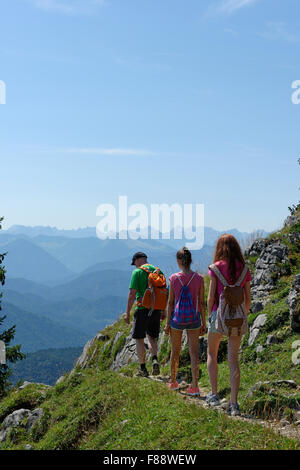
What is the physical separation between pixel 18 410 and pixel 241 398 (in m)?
6.67

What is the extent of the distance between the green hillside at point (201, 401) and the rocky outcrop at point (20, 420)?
11 cm

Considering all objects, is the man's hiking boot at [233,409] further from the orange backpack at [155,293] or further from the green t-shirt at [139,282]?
the green t-shirt at [139,282]

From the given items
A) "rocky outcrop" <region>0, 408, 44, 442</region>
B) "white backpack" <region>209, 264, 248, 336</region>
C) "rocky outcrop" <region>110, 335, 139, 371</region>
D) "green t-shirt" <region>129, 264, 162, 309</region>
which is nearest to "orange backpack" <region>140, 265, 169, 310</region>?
"green t-shirt" <region>129, 264, 162, 309</region>

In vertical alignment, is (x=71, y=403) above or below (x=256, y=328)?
below

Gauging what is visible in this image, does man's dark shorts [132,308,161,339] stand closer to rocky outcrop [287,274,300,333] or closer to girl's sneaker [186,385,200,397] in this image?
girl's sneaker [186,385,200,397]

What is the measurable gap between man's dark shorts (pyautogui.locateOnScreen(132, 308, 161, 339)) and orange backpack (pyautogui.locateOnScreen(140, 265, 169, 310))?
246 millimetres

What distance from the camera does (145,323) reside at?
10.8 m

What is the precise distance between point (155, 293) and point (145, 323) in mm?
761

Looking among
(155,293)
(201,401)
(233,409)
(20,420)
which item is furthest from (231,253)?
(20,420)

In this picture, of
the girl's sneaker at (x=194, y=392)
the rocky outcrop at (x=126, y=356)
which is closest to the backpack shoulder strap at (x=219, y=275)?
the girl's sneaker at (x=194, y=392)

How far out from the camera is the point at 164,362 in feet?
45.9
